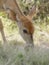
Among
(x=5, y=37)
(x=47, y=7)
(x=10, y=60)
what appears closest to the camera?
(x=10, y=60)

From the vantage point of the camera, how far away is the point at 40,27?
895 centimetres

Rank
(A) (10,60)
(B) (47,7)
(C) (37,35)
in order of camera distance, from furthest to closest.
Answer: (B) (47,7) < (C) (37,35) < (A) (10,60)

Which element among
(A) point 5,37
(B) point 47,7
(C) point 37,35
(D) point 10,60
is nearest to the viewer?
(D) point 10,60

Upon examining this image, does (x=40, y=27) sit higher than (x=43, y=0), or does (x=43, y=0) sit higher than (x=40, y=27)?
(x=43, y=0)

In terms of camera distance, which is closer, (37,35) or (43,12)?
(37,35)

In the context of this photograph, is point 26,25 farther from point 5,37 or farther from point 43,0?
point 43,0

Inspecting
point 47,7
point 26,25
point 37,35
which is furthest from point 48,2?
point 26,25

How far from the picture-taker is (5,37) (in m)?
7.71

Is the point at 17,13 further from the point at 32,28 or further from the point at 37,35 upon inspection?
the point at 37,35

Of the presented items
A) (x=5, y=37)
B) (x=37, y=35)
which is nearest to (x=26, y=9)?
(x=37, y=35)

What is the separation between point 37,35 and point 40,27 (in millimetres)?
701

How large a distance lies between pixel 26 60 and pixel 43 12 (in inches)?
182

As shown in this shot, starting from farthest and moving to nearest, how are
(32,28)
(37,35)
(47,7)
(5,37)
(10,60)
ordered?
(47,7), (37,35), (5,37), (32,28), (10,60)

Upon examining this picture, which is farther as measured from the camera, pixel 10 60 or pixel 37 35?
pixel 37 35
